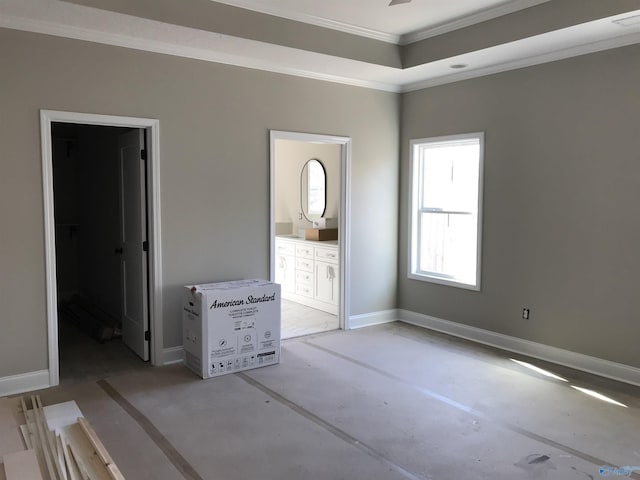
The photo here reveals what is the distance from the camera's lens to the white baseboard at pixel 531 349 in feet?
13.7

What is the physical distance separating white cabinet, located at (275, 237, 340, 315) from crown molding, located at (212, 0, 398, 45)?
7.99 feet

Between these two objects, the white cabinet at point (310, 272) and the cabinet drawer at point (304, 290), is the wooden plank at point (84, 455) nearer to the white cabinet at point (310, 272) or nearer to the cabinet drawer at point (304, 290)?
the white cabinet at point (310, 272)

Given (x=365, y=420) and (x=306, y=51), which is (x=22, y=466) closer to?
(x=365, y=420)

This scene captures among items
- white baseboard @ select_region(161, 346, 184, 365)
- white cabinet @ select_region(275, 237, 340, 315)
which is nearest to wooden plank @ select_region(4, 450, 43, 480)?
white baseboard @ select_region(161, 346, 184, 365)

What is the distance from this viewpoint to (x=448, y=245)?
18.4 ft

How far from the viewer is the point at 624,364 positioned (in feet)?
13.6

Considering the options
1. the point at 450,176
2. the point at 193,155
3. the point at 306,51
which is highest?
the point at 306,51

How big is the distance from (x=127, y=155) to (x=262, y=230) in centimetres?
140

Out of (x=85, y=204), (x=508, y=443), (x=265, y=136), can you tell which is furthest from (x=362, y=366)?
(x=85, y=204)

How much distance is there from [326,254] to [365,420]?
10.1 ft

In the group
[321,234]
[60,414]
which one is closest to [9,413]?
[60,414]

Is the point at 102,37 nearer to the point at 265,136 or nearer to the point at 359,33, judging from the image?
the point at 265,136

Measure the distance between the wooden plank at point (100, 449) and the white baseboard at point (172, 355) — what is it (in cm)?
127

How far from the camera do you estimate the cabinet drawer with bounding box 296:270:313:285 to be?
6.68m
